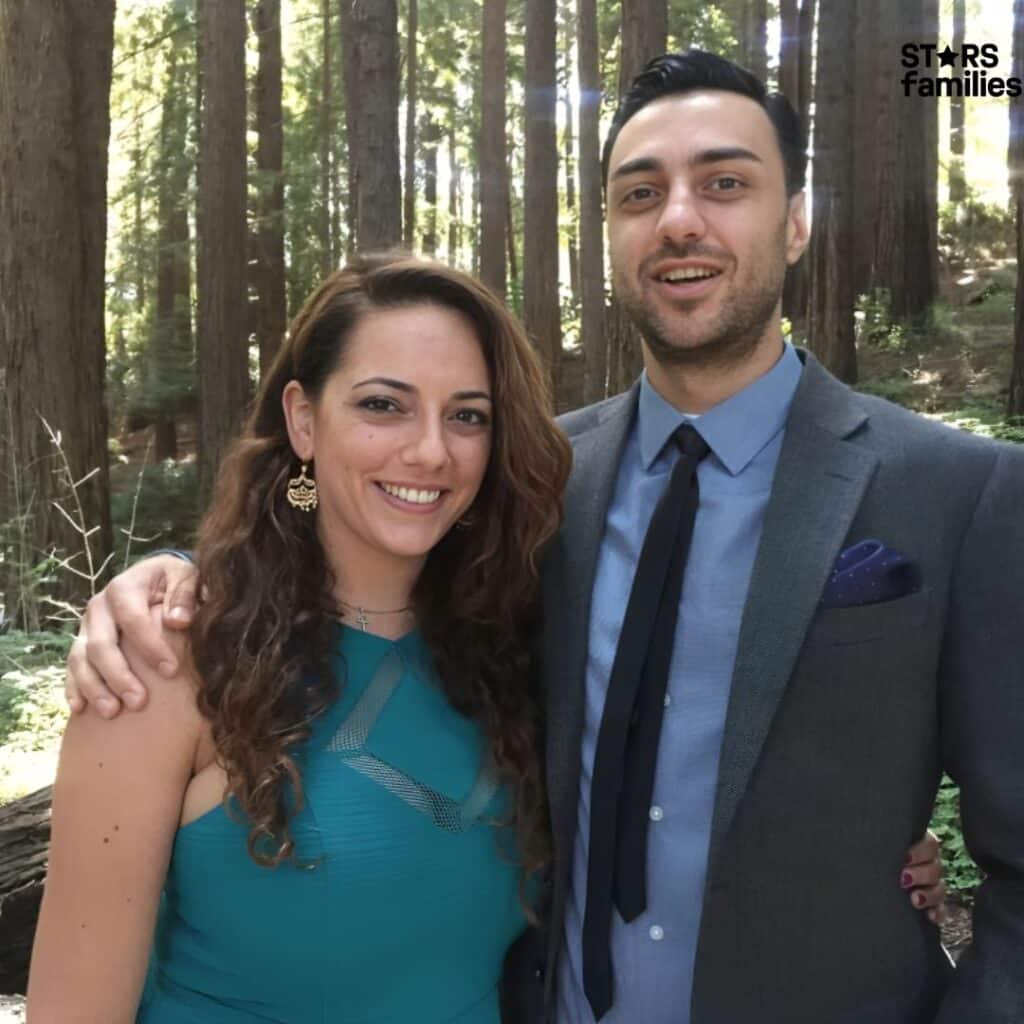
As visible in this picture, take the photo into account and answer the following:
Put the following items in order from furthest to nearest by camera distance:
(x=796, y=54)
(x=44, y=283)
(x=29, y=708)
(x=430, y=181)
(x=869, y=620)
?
(x=430, y=181)
(x=796, y=54)
(x=44, y=283)
(x=29, y=708)
(x=869, y=620)

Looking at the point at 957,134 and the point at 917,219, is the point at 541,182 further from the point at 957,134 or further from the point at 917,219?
the point at 957,134

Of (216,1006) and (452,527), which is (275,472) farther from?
(216,1006)

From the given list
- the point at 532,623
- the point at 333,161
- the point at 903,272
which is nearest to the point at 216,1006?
the point at 532,623

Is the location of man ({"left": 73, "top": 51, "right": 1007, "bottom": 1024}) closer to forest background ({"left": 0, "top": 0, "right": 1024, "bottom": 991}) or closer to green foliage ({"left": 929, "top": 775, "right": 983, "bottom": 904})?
forest background ({"left": 0, "top": 0, "right": 1024, "bottom": 991})

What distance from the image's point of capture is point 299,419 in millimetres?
2734

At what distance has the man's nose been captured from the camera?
2617 millimetres

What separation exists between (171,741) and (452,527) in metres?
0.92

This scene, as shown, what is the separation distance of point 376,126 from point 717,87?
647 cm

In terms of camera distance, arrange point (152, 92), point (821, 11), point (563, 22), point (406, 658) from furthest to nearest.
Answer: point (563, 22) → point (152, 92) → point (821, 11) → point (406, 658)

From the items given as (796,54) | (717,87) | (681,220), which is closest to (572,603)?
(681,220)

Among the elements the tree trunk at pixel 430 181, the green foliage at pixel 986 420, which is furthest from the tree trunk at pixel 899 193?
the tree trunk at pixel 430 181

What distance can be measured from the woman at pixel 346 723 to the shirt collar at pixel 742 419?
30cm

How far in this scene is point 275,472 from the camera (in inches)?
109

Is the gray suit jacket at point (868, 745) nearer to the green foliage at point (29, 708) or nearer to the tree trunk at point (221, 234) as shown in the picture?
the green foliage at point (29, 708)
